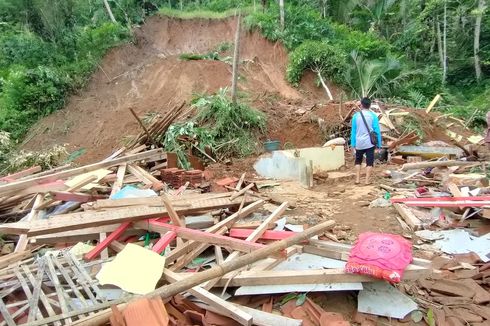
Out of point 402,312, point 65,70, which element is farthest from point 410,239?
point 65,70

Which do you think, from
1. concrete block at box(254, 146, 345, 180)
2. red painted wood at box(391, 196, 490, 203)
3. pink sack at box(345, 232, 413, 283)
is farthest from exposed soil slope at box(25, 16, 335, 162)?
pink sack at box(345, 232, 413, 283)

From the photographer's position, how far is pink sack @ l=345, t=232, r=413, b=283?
385 centimetres

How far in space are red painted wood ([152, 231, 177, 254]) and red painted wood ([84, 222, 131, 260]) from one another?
1.89 ft

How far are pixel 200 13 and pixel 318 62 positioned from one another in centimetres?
844

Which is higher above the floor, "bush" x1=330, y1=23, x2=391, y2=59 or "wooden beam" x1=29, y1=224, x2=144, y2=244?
"bush" x1=330, y1=23, x2=391, y2=59

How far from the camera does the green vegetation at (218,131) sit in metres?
10.3

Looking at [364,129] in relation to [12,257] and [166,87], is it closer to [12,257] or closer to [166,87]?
[12,257]

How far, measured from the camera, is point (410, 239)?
5.47m

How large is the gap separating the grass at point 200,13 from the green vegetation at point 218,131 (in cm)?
1094

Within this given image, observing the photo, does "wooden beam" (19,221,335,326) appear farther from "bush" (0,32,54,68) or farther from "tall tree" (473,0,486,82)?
"tall tree" (473,0,486,82)

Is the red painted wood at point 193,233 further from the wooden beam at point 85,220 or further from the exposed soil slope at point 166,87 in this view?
the exposed soil slope at point 166,87

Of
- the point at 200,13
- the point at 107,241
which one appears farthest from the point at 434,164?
the point at 200,13

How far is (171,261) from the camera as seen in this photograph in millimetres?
4422

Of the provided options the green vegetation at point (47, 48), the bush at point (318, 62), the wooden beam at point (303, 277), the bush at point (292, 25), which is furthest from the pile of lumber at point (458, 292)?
the green vegetation at point (47, 48)
